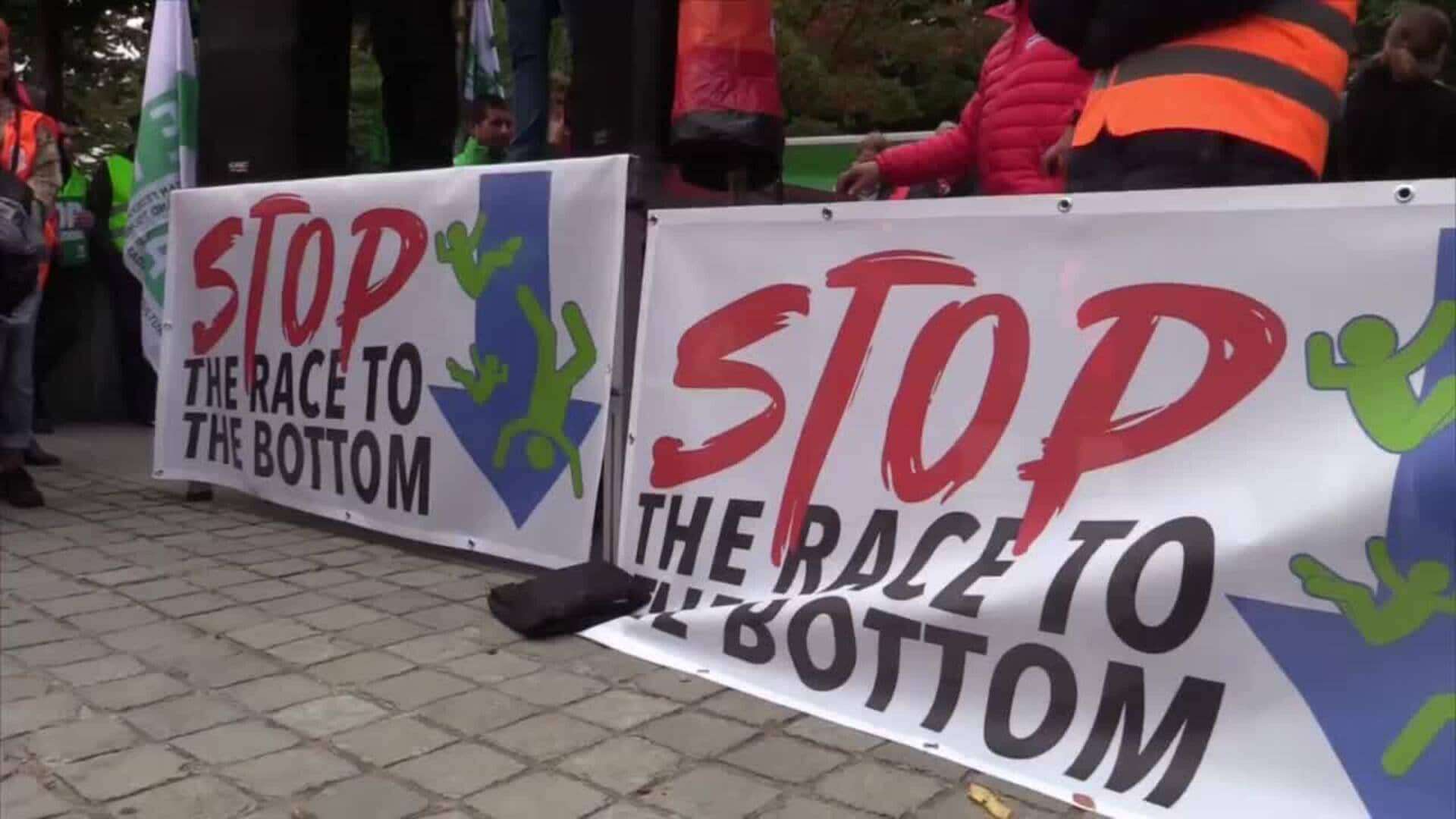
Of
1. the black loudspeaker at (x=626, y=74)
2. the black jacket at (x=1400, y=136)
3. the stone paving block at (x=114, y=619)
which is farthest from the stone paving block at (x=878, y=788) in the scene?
the black jacket at (x=1400, y=136)

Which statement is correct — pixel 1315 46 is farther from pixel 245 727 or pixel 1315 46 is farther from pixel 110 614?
pixel 110 614

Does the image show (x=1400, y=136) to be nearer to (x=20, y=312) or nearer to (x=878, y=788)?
(x=878, y=788)

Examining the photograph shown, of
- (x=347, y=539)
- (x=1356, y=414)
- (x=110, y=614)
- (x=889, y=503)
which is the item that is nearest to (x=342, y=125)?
(x=347, y=539)

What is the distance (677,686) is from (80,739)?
1376mm

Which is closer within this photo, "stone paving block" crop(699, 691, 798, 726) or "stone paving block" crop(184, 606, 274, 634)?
"stone paving block" crop(699, 691, 798, 726)

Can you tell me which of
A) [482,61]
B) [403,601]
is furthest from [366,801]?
[482,61]

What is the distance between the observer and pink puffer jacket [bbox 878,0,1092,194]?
3.51m

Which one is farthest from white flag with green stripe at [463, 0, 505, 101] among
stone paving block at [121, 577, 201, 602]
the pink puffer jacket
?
the pink puffer jacket

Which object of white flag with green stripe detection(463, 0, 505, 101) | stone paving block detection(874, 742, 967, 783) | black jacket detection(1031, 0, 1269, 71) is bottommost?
stone paving block detection(874, 742, 967, 783)

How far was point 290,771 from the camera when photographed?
109 inches

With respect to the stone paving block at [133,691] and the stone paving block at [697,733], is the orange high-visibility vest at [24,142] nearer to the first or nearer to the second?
the stone paving block at [133,691]

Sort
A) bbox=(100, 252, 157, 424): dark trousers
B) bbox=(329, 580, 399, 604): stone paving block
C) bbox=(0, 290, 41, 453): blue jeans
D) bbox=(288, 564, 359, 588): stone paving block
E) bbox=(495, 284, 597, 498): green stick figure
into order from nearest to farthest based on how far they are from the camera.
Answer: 1. bbox=(495, 284, 597, 498): green stick figure
2. bbox=(329, 580, 399, 604): stone paving block
3. bbox=(288, 564, 359, 588): stone paving block
4. bbox=(0, 290, 41, 453): blue jeans
5. bbox=(100, 252, 157, 424): dark trousers

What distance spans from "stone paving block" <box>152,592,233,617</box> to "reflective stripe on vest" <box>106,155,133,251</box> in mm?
4781

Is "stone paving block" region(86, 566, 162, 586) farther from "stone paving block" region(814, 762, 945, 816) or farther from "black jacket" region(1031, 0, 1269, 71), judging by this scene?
"black jacket" region(1031, 0, 1269, 71)
